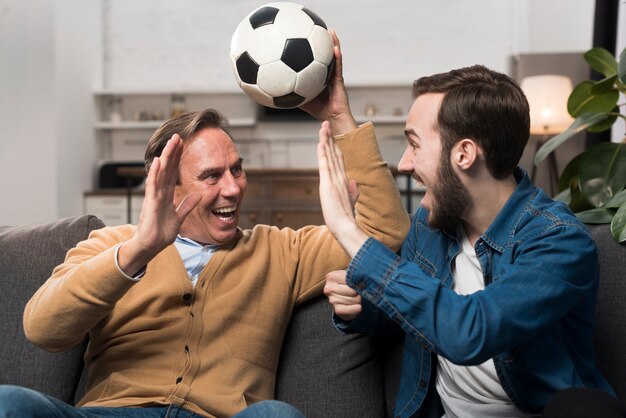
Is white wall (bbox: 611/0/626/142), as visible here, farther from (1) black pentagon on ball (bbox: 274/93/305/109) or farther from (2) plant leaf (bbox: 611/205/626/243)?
(1) black pentagon on ball (bbox: 274/93/305/109)

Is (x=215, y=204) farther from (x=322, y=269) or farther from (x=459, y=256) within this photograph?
(x=459, y=256)

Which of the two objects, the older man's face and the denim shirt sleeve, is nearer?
the denim shirt sleeve

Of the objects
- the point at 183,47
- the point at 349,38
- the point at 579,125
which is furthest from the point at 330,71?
the point at 183,47

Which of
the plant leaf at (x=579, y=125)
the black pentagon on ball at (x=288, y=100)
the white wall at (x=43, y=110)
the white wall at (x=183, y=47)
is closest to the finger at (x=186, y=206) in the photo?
the black pentagon on ball at (x=288, y=100)

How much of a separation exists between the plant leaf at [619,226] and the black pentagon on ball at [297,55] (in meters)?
0.84

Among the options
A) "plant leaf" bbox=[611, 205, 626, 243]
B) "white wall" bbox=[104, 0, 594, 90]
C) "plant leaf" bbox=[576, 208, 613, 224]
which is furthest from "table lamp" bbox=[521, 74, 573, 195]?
"plant leaf" bbox=[611, 205, 626, 243]

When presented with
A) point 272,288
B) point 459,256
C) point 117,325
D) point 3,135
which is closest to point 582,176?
point 459,256

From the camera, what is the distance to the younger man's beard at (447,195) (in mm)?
1521

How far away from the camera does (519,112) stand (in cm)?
152

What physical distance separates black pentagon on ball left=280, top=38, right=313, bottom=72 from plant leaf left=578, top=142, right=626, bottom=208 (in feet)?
3.59

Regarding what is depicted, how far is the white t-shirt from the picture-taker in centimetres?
151

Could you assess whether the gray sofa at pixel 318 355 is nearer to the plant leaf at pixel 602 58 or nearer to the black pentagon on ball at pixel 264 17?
the black pentagon on ball at pixel 264 17

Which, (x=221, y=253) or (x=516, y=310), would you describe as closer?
(x=516, y=310)

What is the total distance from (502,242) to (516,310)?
0.21m
